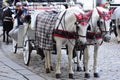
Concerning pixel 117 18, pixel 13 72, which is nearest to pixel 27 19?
pixel 13 72

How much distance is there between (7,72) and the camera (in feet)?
33.5

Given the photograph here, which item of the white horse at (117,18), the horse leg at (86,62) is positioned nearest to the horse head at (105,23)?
the horse leg at (86,62)

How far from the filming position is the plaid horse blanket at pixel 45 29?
9836 mm

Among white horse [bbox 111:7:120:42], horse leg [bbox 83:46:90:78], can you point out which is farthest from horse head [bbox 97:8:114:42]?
white horse [bbox 111:7:120:42]

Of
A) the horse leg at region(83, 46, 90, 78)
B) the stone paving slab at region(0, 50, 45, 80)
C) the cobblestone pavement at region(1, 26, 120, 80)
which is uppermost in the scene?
the horse leg at region(83, 46, 90, 78)

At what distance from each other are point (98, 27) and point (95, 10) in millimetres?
397

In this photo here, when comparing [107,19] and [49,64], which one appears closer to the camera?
[107,19]

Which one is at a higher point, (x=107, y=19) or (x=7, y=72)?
(x=107, y=19)

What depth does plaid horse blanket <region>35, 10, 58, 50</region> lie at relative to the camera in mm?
9836

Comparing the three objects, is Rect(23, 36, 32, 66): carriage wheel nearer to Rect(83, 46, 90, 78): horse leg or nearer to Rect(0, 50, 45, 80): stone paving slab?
Rect(0, 50, 45, 80): stone paving slab

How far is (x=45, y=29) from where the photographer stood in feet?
32.8

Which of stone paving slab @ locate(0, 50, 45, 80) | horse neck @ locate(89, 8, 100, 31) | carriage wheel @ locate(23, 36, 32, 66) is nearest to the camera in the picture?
horse neck @ locate(89, 8, 100, 31)

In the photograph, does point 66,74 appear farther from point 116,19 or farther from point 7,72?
point 116,19

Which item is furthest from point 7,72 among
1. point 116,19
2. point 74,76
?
point 116,19
